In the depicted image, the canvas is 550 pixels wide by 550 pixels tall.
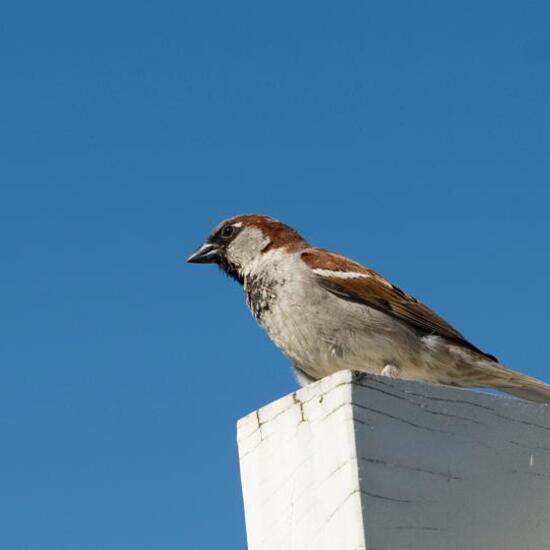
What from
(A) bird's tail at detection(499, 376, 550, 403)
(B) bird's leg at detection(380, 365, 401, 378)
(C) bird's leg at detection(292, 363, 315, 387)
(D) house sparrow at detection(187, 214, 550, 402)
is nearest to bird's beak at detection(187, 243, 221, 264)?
(D) house sparrow at detection(187, 214, 550, 402)

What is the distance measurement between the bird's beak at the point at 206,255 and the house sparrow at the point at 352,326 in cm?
29

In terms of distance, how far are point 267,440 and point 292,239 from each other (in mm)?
3391

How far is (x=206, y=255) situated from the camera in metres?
5.81

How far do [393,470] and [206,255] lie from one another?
3.74 metres

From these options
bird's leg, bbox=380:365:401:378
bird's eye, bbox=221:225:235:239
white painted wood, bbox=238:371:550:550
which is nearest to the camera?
white painted wood, bbox=238:371:550:550

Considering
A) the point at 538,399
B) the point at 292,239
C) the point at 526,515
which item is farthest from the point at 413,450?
the point at 292,239

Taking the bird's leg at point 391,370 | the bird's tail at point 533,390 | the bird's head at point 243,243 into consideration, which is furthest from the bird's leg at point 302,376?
the bird's tail at point 533,390

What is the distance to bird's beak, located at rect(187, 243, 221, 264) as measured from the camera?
5770mm

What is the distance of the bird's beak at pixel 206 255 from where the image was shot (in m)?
5.77

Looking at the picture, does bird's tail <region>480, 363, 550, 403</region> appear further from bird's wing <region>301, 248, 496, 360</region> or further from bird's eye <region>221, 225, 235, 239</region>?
bird's eye <region>221, 225, 235, 239</region>

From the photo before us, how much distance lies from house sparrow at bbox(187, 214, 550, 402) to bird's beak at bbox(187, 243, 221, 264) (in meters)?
0.29

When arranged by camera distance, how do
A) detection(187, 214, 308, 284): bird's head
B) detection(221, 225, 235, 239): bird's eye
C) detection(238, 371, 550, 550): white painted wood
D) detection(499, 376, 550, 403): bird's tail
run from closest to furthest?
detection(238, 371, 550, 550): white painted wood < detection(499, 376, 550, 403): bird's tail < detection(187, 214, 308, 284): bird's head < detection(221, 225, 235, 239): bird's eye

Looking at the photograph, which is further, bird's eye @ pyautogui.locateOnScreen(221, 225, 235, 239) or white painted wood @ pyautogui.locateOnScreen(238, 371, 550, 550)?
bird's eye @ pyautogui.locateOnScreen(221, 225, 235, 239)

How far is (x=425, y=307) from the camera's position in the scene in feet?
17.2
